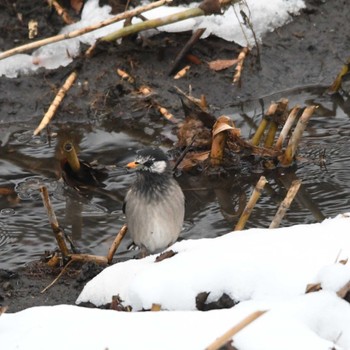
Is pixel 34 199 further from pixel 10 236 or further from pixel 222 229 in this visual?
pixel 222 229

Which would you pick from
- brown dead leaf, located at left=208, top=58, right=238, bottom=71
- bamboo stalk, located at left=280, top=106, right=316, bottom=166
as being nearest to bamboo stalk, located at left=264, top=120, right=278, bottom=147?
bamboo stalk, located at left=280, top=106, right=316, bottom=166

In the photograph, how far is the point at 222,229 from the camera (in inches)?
289

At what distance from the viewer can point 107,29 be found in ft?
32.7

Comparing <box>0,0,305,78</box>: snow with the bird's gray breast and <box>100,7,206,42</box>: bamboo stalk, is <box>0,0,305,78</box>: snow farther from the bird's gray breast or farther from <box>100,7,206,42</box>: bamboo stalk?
the bird's gray breast

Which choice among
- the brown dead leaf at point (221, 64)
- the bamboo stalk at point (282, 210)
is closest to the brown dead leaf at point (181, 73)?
the brown dead leaf at point (221, 64)

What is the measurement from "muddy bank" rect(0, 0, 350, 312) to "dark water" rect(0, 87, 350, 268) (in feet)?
0.56

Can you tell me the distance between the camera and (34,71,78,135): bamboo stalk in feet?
29.4

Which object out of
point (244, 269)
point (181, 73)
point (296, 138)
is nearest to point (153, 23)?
point (181, 73)

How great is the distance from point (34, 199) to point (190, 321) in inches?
160

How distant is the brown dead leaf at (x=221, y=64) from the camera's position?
9812mm

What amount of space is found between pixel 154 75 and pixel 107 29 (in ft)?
2.42

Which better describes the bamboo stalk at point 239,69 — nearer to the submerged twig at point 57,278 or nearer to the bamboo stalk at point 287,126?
the bamboo stalk at point 287,126

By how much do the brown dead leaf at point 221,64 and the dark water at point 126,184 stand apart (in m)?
0.47

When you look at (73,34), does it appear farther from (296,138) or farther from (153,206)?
(296,138)
